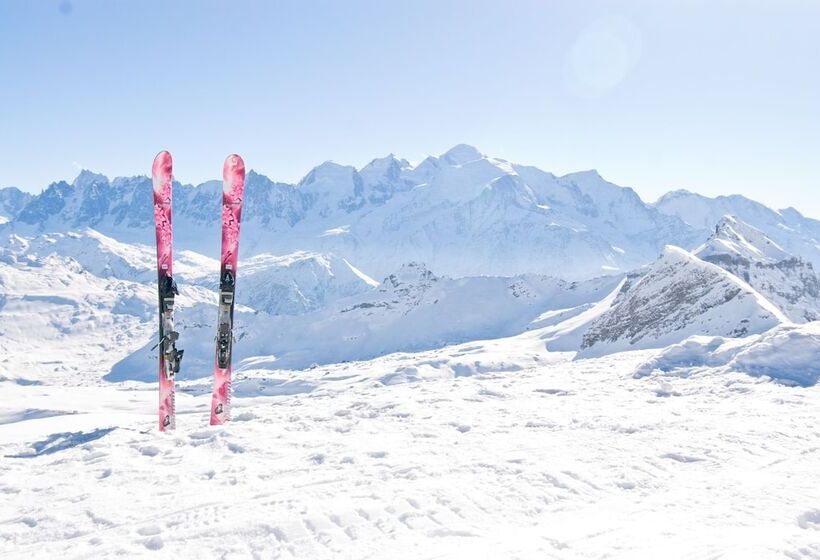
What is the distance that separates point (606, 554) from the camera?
8.80 metres

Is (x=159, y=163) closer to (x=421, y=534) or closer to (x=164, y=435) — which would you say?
(x=164, y=435)

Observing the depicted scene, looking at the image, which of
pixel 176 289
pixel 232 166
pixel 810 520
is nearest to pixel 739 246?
pixel 232 166

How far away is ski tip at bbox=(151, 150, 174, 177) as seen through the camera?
24344 millimetres

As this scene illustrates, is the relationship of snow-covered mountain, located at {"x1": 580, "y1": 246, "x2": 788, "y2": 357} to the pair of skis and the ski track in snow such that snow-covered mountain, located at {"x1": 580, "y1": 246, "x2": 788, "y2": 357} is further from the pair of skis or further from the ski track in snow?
the pair of skis

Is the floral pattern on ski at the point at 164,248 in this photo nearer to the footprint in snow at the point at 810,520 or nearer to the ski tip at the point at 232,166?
the ski tip at the point at 232,166

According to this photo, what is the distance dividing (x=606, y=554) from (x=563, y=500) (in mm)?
2695

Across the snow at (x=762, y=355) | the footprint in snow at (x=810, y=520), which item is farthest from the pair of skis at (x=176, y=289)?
the snow at (x=762, y=355)

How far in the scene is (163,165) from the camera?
24578 millimetres

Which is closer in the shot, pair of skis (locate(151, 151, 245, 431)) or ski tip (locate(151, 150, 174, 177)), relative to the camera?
pair of skis (locate(151, 151, 245, 431))

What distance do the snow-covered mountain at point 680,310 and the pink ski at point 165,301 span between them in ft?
154

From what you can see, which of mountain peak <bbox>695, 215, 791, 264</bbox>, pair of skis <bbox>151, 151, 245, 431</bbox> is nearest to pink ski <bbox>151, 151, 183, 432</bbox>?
pair of skis <bbox>151, 151, 245, 431</bbox>

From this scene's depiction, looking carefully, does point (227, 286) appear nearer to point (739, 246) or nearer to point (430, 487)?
point (430, 487)

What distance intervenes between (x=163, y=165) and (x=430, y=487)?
18.8 m

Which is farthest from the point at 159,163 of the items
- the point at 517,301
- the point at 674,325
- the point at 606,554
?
the point at 517,301
